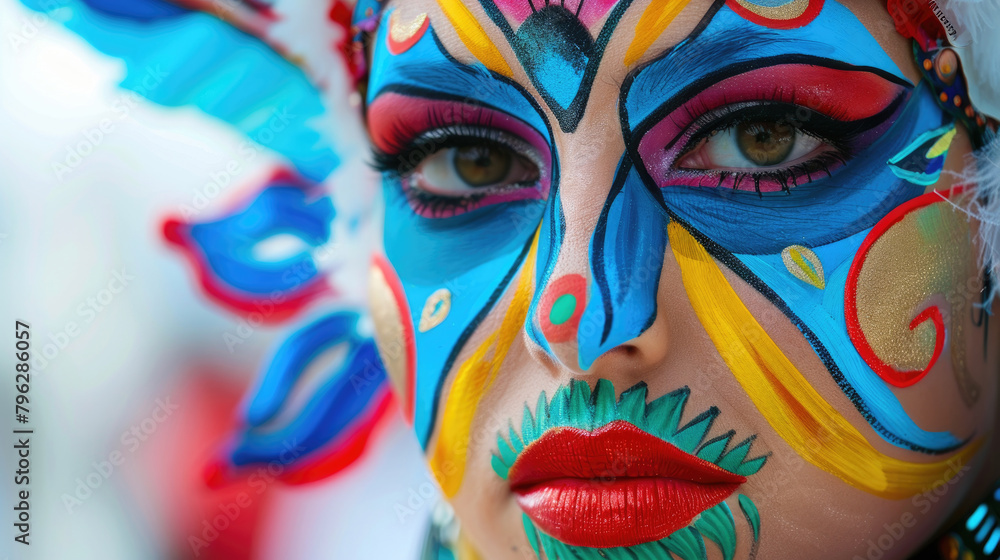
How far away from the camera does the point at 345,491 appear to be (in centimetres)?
233

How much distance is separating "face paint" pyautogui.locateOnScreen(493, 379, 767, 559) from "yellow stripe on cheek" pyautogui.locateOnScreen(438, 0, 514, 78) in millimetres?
545

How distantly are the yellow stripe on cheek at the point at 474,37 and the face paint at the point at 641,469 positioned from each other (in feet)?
1.79

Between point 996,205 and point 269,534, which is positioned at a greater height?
point 996,205

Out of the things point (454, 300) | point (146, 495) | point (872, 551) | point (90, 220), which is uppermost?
point (90, 220)

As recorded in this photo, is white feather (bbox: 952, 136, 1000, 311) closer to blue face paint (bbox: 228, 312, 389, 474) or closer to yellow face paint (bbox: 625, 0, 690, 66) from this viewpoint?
yellow face paint (bbox: 625, 0, 690, 66)

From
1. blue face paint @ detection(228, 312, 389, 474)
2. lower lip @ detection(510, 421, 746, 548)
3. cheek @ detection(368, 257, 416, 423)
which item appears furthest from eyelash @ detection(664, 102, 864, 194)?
blue face paint @ detection(228, 312, 389, 474)

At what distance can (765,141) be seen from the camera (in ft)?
4.17

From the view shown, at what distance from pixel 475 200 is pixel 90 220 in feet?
4.07

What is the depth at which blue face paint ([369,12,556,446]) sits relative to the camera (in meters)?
1.39

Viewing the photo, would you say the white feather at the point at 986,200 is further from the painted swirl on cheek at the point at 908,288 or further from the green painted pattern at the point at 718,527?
the green painted pattern at the point at 718,527

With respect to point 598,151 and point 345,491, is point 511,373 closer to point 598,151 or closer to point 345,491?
point 598,151

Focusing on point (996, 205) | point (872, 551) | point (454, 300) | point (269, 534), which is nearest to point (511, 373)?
point (454, 300)

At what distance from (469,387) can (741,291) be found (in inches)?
19.9

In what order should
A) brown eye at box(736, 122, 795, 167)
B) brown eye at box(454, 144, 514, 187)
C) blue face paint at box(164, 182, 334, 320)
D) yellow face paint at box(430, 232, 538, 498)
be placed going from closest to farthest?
brown eye at box(736, 122, 795, 167) < yellow face paint at box(430, 232, 538, 498) < brown eye at box(454, 144, 514, 187) < blue face paint at box(164, 182, 334, 320)
